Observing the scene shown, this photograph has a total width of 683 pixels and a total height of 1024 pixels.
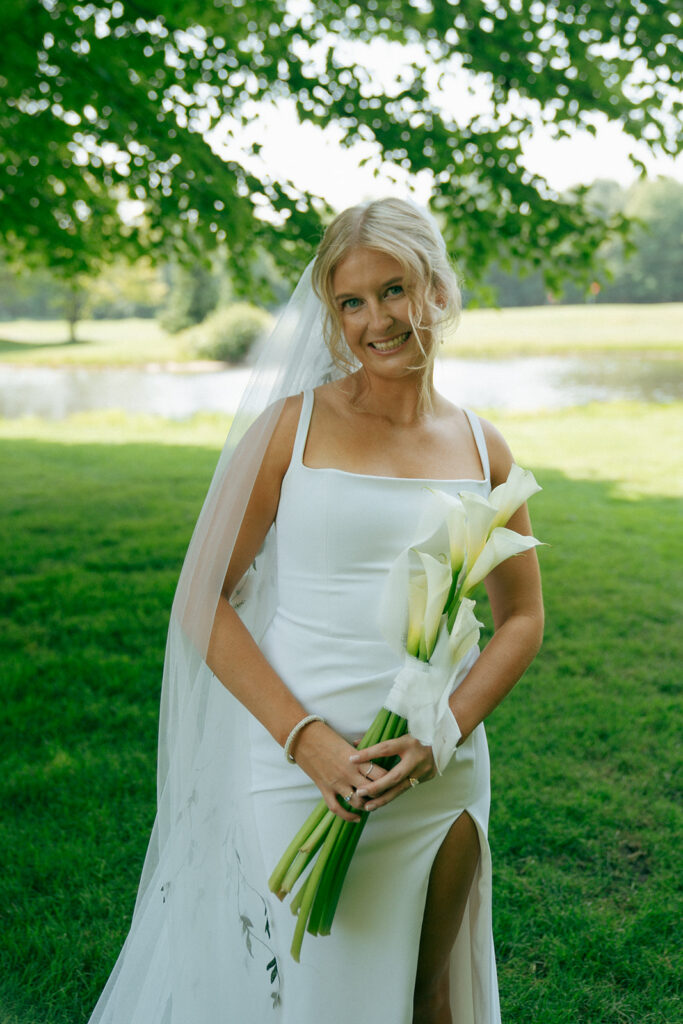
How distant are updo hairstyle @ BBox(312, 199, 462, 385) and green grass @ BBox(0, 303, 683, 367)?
35.1 meters

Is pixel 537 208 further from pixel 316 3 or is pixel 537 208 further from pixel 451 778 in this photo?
pixel 451 778

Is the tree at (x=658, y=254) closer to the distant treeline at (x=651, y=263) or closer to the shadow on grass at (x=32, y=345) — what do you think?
the distant treeline at (x=651, y=263)

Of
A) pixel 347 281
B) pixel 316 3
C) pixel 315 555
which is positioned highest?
pixel 316 3

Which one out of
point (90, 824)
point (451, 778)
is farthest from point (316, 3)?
point (451, 778)

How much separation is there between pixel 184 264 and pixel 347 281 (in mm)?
8151

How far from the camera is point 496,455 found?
2291mm

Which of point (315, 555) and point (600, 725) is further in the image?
point (600, 725)

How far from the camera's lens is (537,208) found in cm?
757

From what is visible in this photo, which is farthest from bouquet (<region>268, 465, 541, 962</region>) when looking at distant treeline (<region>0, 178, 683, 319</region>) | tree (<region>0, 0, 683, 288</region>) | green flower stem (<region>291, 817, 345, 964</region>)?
distant treeline (<region>0, 178, 683, 319</region>)

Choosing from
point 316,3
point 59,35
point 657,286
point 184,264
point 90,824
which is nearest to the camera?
point 90,824

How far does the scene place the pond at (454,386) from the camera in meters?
22.5

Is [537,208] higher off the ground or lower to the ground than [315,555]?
higher

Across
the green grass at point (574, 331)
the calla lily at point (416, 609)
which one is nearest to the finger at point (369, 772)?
the calla lily at point (416, 609)

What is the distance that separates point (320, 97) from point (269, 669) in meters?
7.04
